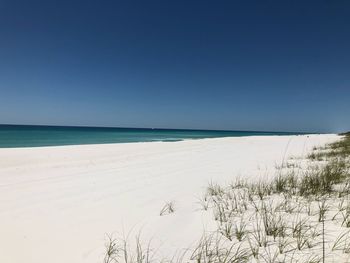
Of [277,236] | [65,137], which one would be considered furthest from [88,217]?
[65,137]

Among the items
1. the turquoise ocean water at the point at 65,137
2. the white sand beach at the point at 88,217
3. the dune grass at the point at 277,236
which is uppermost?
the dune grass at the point at 277,236

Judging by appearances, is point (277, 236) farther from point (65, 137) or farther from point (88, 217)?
point (65, 137)

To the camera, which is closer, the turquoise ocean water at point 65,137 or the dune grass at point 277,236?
the dune grass at point 277,236

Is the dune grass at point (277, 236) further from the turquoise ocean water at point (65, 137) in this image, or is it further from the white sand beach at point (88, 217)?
the turquoise ocean water at point (65, 137)

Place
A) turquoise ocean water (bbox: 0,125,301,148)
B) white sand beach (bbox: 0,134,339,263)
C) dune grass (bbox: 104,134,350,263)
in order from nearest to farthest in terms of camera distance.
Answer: dune grass (bbox: 104,134,350,263)
white sand beach (bbox: 0,134,339,263)
turquoise ocean water (bbox: 0,125,301,148)

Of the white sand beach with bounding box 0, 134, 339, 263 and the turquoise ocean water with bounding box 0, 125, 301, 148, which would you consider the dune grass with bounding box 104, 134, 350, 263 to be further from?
the turquoise ocean water with bounding box 0, 125, 301, 148

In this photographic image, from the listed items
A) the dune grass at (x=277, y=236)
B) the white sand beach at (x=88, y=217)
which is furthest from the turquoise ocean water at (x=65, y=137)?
the dune grass at (x=277, y=236)

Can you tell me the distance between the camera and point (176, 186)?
4.70 metres

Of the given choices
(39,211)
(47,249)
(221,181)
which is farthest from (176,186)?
(47,249)

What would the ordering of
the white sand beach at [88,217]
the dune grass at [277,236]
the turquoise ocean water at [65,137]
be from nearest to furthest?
the dune grass at [277,236], the white sand beach at [88,217], the turquoise ocean water at [65,137]

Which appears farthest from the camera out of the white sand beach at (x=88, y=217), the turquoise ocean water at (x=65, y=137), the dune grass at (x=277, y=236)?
the turquoise ocean water at (x=65, y=137)

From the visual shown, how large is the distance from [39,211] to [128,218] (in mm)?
1402

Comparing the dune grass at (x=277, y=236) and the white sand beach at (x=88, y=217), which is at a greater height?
the dune grass at (x=277, y=236)

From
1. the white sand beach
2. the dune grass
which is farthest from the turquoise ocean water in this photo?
the dune grass
